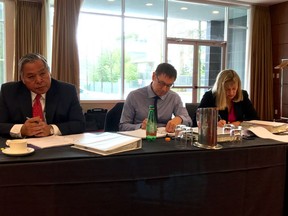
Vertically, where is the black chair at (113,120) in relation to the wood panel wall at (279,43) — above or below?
below

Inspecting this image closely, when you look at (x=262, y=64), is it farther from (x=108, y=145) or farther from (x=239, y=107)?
(x=108, y=145)

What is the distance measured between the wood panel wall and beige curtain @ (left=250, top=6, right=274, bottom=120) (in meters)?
0.09

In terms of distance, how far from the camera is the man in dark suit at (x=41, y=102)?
1.80 meters

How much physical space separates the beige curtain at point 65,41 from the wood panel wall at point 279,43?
14.3 ft

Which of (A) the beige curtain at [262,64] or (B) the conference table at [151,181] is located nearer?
(B) the conference table at [151,181]

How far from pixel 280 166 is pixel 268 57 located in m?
6.03

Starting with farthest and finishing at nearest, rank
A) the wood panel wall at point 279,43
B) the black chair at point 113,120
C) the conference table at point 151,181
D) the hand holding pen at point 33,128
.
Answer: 1. the wood panel wall at point 279,43
2. the black chair at point 113,120
3. the hand holding pen at point 33,128
4. the conference table at point 151,181

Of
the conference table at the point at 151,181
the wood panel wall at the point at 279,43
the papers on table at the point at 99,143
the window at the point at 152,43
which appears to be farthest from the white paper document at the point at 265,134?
the wood panel wall at the point at 279,43

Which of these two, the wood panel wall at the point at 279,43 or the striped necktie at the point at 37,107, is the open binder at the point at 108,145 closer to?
the striped necktie at the point at 37,107

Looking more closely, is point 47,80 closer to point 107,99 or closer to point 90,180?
point 90,180

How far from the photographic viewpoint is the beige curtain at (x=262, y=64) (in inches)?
276

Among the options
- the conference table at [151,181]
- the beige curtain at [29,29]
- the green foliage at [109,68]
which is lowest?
the conference table at [151,181]

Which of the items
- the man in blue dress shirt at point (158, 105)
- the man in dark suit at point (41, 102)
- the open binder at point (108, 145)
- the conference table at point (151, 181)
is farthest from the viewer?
the man in blue dress shirt at point (158, 105)

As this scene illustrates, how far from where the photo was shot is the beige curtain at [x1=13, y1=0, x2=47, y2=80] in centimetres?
523
